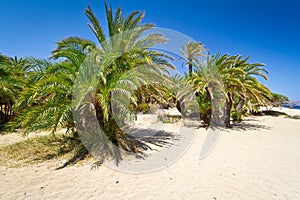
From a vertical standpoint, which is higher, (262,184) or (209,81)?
(209,81)

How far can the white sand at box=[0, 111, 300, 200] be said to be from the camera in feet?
11.6

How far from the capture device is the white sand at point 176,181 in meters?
3.55

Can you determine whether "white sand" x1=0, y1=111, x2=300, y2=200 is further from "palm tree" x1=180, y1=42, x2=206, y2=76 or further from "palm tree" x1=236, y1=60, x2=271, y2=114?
"palm tree" x1=180, y1=42, x2=206, y2=76

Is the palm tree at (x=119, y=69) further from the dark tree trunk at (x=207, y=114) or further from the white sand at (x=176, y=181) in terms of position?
the dark tree trunk at (x=207, y=114)

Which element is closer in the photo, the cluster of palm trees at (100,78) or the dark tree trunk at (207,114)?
the cluster of palm trees at (100,78)

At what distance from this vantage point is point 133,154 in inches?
231

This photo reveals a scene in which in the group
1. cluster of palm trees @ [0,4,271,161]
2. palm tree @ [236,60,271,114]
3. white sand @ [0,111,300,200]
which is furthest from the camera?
palm tree @ [236,60,271,114]

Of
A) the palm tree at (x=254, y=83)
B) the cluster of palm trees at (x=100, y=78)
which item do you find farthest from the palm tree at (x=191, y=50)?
the cluster of palm trees at (x=100, y=78)

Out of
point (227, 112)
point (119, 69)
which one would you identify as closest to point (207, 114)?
point (227, 112)

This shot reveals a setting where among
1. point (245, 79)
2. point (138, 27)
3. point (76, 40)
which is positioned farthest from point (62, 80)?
point (245, 79)

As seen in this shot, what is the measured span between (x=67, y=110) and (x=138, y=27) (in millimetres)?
4195

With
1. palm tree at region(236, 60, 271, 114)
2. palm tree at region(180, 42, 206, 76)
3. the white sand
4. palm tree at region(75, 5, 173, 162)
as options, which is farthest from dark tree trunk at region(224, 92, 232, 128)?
palm tree at region(180, 42, 206, 76)

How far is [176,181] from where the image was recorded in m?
4.09

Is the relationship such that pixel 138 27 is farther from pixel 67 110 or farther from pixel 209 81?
pixel 209 81
